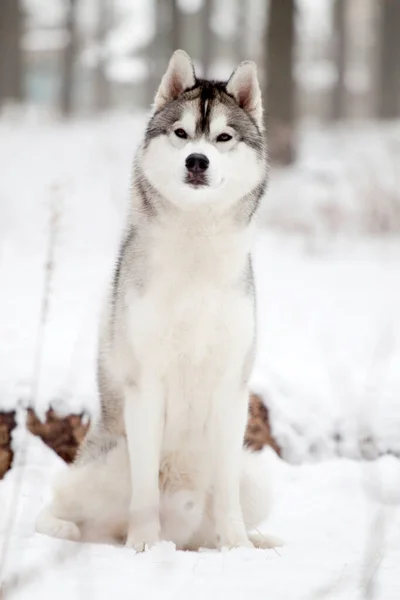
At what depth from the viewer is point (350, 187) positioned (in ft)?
26.5

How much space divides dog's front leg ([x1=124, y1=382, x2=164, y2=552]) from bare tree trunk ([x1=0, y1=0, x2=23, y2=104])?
12227 mm

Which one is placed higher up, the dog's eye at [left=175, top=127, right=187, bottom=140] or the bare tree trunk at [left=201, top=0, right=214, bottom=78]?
the dog's eye at [left=175, top=127, right=187, bottom=140]

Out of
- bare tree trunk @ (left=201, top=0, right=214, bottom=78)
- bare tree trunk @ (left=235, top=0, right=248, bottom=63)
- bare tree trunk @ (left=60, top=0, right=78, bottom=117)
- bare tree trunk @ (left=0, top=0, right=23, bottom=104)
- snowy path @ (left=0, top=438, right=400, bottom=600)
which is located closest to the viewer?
snowy path @ (left=0, top=438, right=400, bottom=600)

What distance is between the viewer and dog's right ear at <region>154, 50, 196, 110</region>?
8.96ft

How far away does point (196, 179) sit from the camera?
2.49 m

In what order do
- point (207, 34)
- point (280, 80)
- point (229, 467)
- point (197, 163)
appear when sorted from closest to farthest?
point (197, 163), point (229, 467), point (280, 80), point (207, 34)

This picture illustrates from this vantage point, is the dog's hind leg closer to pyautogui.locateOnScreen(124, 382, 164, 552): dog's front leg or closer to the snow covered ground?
the snow covered ground

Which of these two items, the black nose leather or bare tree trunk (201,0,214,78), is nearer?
the black nose leather

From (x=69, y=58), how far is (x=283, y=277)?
10.6 metres

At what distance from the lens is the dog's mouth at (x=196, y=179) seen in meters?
2.49

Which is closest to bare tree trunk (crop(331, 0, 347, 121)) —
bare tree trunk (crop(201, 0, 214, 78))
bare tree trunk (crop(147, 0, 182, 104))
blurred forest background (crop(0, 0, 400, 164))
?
blurred forest background (crop(0, 0, 400, 164))

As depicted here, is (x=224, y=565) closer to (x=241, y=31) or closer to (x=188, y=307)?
(x=188, y=307)

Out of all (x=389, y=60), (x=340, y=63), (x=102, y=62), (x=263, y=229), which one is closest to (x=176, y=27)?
(x=102, y=62)

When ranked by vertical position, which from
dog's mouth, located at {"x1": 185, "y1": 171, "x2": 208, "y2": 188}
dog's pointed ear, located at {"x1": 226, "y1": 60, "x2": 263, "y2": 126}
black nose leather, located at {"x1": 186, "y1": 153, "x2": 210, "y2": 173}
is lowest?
dog's mouth, located at {"x1": 185, "y1": 171, "x2": 208, "y2": 188}
